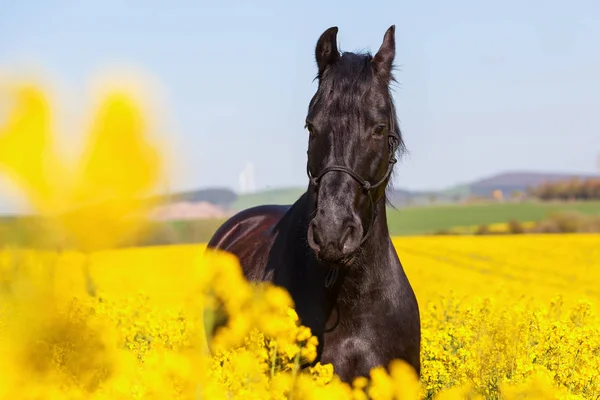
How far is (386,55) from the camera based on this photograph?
4.18m

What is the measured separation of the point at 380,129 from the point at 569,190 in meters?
62.2

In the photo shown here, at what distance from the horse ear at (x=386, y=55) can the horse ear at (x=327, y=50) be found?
0.70ft

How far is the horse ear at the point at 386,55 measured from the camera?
13.5ft

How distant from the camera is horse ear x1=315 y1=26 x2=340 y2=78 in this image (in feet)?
13.4

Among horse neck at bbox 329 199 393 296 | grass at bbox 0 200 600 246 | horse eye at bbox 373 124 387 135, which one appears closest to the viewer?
horse eye at bbox 373 124 387 135

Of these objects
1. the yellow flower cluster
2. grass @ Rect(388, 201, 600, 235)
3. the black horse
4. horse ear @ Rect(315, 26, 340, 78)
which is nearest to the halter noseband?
the black horse

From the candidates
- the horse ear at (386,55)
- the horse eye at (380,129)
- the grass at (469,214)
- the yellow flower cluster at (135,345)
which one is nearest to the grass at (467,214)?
the grass at (469,214)

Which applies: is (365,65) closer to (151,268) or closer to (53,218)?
(53,218)

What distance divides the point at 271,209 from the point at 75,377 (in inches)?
186

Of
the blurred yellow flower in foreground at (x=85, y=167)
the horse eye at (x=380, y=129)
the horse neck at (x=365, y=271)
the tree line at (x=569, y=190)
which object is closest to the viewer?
the blurred yellow flower in foreground at (x=85, y=167)

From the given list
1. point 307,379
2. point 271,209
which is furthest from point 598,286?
point 307,379

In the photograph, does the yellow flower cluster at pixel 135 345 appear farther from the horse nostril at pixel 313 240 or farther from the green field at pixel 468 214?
the green field at pixel 468 214

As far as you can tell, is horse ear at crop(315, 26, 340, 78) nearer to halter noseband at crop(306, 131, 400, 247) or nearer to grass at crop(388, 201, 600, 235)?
halter noseband at crop(306, 131, 400, 247)

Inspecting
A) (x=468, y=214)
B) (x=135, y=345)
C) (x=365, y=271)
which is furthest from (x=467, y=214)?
(x=365, y=271)
